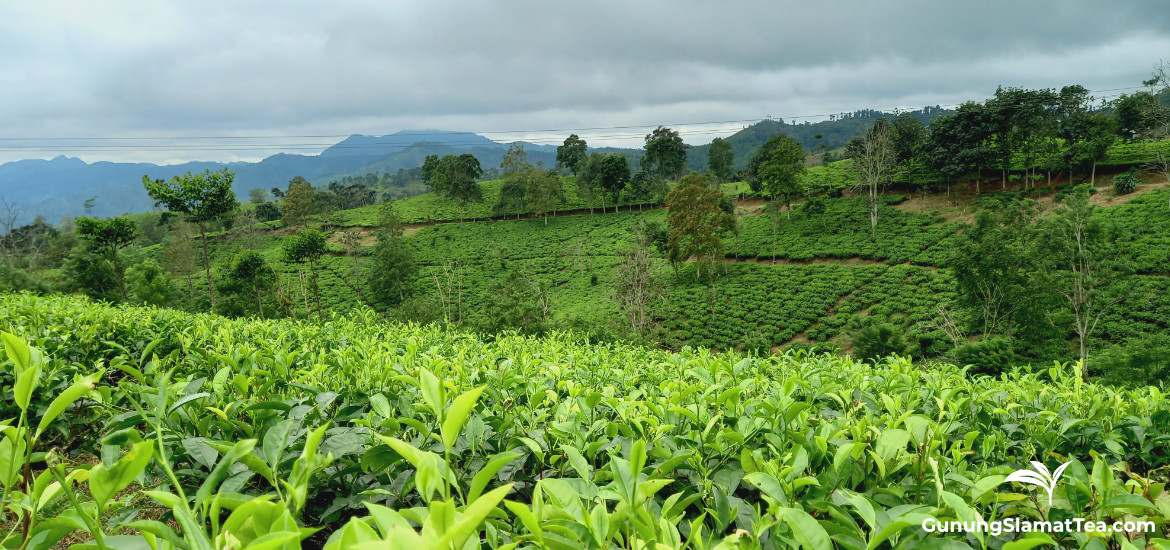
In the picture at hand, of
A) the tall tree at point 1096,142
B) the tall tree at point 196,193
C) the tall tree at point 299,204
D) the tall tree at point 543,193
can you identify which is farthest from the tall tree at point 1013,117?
the tall tree at point 299,204

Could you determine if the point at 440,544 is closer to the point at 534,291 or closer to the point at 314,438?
the point at 314,438

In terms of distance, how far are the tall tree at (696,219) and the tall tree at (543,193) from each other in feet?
65.2

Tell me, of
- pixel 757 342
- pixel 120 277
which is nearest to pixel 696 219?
pixel 757 342

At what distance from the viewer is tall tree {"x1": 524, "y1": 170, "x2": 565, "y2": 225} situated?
1891 inches

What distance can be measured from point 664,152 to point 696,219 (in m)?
26.0

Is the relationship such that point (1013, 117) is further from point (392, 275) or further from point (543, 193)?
point (392, 275)

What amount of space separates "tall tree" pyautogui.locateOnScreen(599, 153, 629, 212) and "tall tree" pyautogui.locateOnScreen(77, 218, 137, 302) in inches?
1366

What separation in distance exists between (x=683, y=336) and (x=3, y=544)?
24.1m

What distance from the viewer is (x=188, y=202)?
1848 centimetres

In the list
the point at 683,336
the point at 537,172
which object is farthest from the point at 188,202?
the point at 537,172

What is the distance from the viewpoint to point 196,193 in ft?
60.4

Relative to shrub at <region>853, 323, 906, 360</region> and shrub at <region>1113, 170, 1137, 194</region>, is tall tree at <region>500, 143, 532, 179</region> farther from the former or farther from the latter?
shrub at <region>1113, 170, 1137, 194</region>

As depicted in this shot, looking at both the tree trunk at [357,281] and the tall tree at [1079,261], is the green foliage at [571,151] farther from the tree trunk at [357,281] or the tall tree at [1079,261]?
the tall tree at [1079,261]

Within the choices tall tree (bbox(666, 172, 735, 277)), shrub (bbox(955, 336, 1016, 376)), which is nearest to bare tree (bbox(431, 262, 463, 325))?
tall tree (bbox(666, 172, 735, 277))
